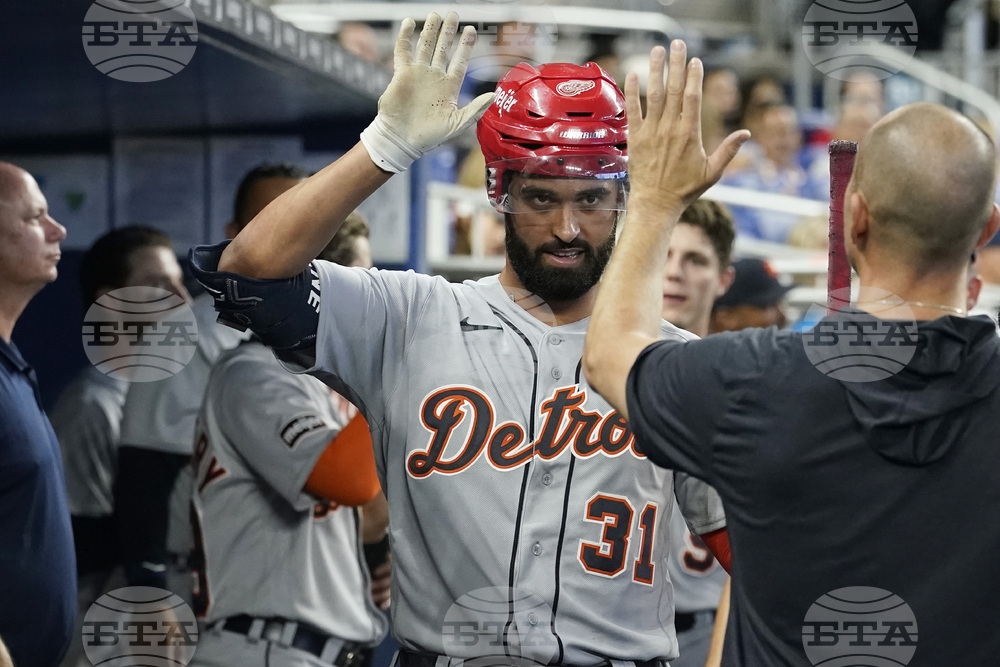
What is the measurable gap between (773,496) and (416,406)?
762mm

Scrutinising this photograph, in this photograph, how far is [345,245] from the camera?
2.97 meters

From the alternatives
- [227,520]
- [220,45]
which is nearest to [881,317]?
[220,45]

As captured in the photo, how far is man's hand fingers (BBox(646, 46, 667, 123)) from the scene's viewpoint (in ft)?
4.97

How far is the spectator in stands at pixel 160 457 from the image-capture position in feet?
10.0

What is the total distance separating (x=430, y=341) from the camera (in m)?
2.09

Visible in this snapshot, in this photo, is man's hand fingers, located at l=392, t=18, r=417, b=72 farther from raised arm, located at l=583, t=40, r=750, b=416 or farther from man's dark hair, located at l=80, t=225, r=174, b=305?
man's dark hair, located at l=80, t=225, r=174, b=305

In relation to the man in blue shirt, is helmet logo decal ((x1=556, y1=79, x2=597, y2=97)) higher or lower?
higher

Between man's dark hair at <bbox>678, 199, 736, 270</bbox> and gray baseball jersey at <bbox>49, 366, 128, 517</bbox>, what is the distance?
6.12 ft

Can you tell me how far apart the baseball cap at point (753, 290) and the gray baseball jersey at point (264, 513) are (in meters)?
1.50

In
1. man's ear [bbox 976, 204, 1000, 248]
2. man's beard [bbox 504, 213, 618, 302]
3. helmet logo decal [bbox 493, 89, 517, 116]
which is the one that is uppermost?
helmet logo decal [bbox 493, 89, 517, 116]

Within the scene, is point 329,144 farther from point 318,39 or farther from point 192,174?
point 318,39

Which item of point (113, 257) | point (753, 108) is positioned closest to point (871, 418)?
point (113, 257)

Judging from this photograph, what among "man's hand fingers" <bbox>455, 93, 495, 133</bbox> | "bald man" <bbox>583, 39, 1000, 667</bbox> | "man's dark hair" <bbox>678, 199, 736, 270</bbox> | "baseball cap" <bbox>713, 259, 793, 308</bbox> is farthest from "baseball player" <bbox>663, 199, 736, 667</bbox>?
"bald man" <bbox>583, 39, 1000, 667</bbox>

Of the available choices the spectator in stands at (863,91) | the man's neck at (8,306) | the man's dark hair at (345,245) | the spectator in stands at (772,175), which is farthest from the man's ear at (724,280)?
the spectator in stands at (863,91)
